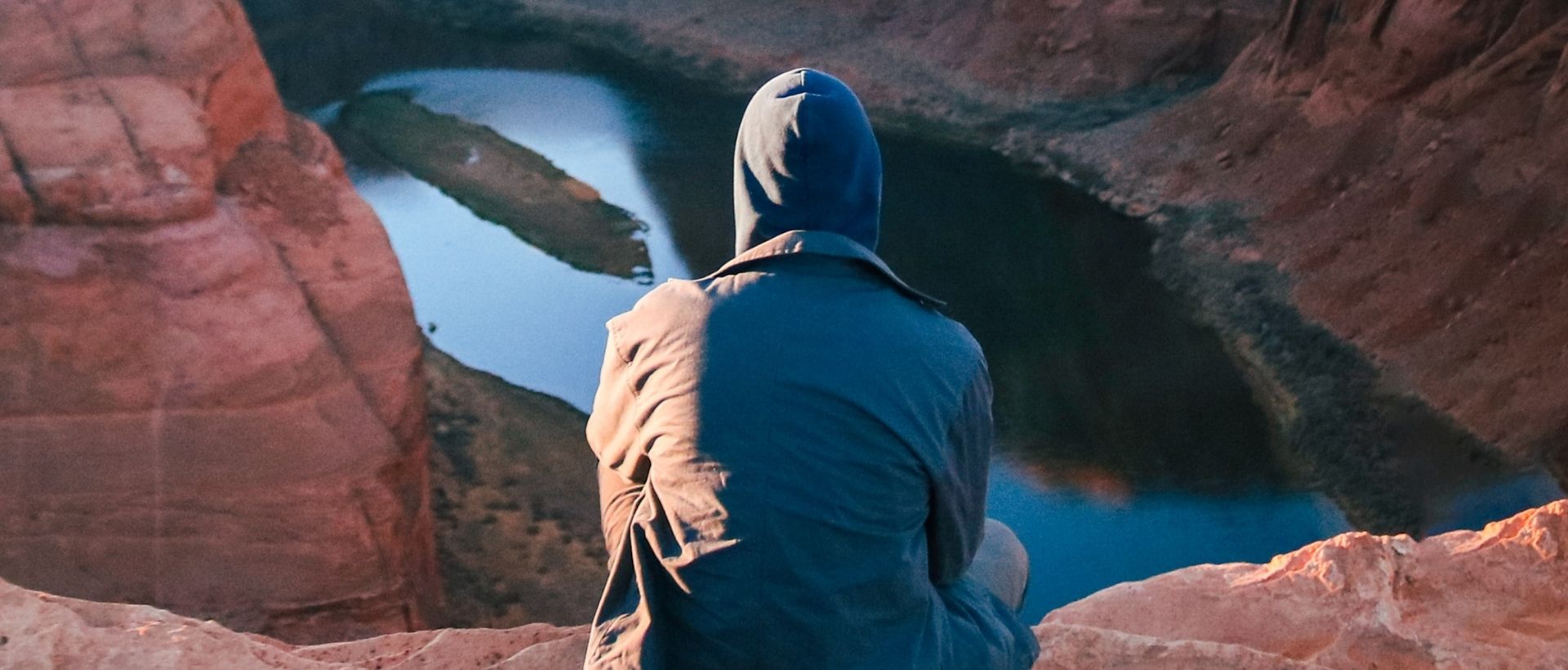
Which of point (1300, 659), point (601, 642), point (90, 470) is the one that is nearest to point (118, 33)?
point (90, 470)

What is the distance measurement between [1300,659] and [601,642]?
69.5 inches

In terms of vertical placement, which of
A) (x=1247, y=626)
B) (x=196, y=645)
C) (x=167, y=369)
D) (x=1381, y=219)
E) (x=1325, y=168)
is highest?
(x=1325, y=168)

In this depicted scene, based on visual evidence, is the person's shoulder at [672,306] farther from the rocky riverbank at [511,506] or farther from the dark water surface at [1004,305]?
the dark water surface at [1004,305]

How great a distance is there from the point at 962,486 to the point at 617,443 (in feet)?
1.47

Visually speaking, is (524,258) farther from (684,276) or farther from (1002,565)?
(1002,565)

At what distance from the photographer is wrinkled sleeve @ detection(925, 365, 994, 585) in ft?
5.42

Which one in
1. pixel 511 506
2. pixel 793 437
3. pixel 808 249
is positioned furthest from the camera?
pixel 511 506

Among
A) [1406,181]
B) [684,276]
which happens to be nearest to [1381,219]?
[1406,181]

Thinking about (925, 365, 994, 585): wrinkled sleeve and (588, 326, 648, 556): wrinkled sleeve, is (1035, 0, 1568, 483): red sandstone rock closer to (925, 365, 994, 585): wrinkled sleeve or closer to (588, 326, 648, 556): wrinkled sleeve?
(925, 365, 994, 585): wrinkled sleeve

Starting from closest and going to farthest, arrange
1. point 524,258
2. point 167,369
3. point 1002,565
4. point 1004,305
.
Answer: point 1002,565
point 167,369
point 1004,305
point 524,258

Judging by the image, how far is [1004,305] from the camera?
28.9 feet

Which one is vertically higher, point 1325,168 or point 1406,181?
point 1406,181

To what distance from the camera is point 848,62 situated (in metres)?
14.2

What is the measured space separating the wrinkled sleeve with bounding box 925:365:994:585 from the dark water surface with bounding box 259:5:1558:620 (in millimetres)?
4116
